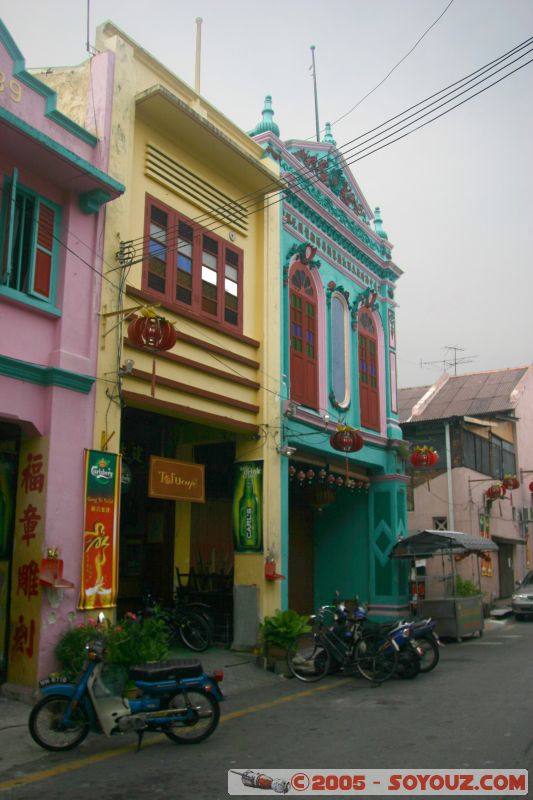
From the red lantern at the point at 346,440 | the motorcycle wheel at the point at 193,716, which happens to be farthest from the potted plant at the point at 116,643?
the red lantern at the point at 346,440

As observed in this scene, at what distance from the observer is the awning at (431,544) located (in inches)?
664

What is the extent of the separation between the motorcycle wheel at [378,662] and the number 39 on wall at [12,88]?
921cm

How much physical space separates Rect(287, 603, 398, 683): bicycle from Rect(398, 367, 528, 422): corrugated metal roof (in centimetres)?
1449

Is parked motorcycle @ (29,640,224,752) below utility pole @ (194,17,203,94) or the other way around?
below

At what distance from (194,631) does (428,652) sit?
12.9 feet

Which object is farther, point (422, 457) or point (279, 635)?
point (422, 457)

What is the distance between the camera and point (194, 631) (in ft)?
41.5

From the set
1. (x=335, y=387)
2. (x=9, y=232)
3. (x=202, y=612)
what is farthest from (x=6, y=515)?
(x=335, y=387)

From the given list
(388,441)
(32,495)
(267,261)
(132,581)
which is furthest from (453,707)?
(388,441)

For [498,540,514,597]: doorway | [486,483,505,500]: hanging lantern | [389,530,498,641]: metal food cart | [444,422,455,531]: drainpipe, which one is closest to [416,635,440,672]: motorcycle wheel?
[389,530,498,641]: metal food cart

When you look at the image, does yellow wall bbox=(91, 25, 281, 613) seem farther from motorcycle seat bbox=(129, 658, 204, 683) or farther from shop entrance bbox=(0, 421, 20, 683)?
motorcycle seat bbox=(129, 658, 204, 683)

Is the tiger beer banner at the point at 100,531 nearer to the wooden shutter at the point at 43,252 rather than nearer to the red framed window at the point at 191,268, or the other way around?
the wooden shutter at the point at 43,252

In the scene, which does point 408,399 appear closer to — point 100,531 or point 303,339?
point 303,339

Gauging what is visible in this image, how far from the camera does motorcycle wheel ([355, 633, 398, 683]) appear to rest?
11.1m
